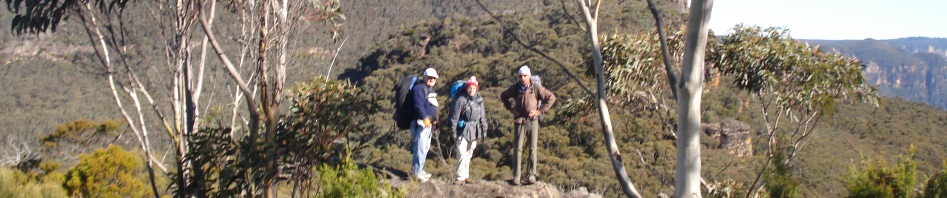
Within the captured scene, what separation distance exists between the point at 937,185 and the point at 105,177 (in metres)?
9.37

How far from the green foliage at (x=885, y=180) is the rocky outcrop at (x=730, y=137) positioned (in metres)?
14.7

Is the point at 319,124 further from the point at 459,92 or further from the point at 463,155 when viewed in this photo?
the point at 463,155

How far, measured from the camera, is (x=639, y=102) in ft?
27.3

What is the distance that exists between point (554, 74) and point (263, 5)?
1869 centimetres

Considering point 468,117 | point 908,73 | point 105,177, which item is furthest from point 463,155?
point 908,73

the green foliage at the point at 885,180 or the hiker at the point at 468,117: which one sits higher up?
the hiker at the point at 468,117

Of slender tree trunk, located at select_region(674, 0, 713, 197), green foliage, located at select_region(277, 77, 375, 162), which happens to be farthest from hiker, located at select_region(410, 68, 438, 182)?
slender tree trunk, located at select_region(674, 0, 713, 197)

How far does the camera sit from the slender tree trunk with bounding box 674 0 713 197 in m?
2.64

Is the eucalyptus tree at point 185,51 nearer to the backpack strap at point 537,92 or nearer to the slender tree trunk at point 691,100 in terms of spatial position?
the backpack strap at point 537,92

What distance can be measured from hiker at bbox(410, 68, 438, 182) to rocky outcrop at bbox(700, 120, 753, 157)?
1478 cm

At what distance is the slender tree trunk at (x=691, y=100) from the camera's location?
264 centimetres

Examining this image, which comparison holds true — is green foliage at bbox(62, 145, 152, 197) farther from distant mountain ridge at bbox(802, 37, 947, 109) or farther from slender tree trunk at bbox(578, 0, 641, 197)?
distant mountain ridge at bbox(802, 37, 947, 109)

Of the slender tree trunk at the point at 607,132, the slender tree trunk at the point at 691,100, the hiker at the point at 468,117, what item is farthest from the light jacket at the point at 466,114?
the slender tree trunk at the point at 691,100

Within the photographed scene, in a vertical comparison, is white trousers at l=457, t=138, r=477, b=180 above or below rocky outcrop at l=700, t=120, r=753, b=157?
above
